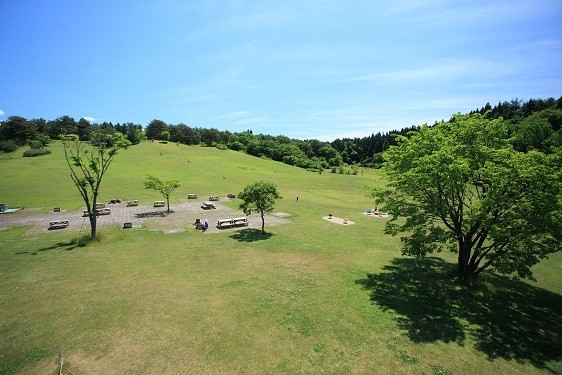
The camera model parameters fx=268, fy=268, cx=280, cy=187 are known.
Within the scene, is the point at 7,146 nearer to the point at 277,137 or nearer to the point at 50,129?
the point at 50,129

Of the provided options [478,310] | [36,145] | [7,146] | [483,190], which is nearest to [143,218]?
[478,310]

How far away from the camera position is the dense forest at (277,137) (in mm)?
104188

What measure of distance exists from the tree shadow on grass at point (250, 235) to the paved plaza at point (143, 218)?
2.18 m

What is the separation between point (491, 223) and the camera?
1712 cm

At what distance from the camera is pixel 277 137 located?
19750cm

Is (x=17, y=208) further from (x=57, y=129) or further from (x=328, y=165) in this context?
(x=328, y=165)

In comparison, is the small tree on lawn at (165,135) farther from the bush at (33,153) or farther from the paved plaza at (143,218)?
the paved plaza at (143,218)

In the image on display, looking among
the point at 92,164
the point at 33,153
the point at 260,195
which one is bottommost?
the point at 260,195

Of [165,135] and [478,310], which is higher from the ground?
[165,135]

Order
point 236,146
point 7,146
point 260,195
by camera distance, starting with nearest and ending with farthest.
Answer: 1. point 260,195
2. point 7,146
3. point 236,146

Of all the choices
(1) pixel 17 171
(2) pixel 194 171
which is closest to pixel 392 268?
(2) pixel 194 171

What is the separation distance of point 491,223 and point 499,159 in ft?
14.7

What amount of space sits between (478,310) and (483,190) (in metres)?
7.96

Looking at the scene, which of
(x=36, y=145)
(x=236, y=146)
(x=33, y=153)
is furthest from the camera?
(x=236, y=146)
